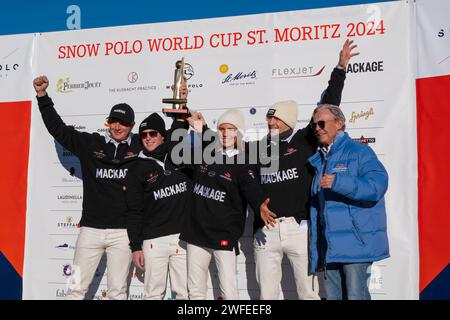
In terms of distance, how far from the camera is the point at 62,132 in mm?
4812

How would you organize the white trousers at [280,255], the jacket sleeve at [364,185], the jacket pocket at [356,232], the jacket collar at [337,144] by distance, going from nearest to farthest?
the jacket sleeve at [364,185], the jacket pocket at [356,232], the jacket collar at [337,144], the white trousers at [280,255]

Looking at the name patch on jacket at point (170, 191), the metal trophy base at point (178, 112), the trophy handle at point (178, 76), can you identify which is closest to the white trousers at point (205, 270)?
the name patch on jacket at point (170, 191)

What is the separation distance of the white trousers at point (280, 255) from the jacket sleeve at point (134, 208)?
0.97 m

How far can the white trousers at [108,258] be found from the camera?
4.45 meters

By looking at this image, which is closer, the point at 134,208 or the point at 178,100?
the point at 134,208

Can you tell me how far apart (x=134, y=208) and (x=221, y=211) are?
2.55 ft

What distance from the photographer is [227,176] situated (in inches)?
A: 158

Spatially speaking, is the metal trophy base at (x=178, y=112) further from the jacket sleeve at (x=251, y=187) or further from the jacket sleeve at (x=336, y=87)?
the jacket sleeve at (x=336, y=87)

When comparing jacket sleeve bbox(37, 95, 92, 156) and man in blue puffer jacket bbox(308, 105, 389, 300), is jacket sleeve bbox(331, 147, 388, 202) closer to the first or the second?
man in blue puffer jacket bbox(308, 105, 389, 300)

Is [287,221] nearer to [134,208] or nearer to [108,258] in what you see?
[134,208]

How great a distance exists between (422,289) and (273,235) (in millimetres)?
1323

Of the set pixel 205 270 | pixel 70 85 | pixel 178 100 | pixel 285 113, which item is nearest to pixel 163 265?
pixel 205 270

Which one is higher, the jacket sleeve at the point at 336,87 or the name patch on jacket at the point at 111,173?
the jacket sleeve at the point at 336,87

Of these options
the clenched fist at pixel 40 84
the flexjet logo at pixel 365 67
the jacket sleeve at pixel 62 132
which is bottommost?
the jacket sleeve at pixel 62 132
